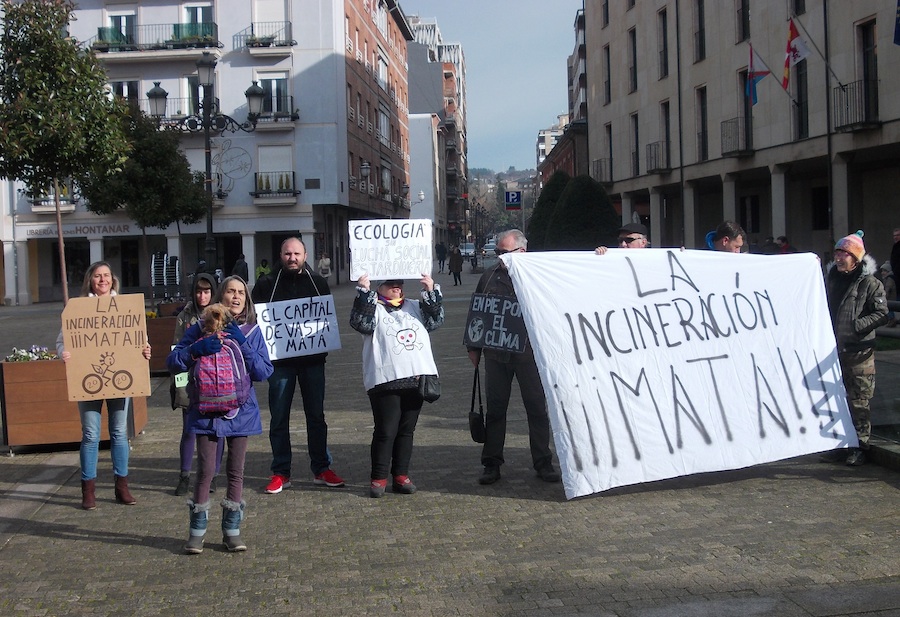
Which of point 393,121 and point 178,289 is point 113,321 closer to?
point 178,289

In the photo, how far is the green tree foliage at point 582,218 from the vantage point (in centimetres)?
2834

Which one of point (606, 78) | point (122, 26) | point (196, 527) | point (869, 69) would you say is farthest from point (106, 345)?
point (606, 78)

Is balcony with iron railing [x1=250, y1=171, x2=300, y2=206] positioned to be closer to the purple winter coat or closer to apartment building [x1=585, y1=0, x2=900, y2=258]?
apartment building [x1=585, y1=0, x2=900, y2=258]

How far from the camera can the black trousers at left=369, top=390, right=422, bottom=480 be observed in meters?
6.96

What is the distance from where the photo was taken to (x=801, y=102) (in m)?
27.0

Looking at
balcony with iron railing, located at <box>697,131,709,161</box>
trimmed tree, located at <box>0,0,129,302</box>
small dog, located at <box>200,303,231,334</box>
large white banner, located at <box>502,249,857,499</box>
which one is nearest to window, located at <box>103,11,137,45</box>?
balcony with iron railing, located at <box>697,131,709,161</box>

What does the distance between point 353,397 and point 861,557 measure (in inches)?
297

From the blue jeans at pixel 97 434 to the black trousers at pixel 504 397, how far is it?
2.71 meters

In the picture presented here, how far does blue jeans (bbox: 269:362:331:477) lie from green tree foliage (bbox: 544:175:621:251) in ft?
70.5

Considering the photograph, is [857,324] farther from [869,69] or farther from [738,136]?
[738,136]

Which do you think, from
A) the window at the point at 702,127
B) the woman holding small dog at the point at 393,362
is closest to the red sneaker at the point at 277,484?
the woman holding small dog at the point at 393,362

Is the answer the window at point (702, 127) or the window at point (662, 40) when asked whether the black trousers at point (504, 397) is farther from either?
the window at point (662, 40)

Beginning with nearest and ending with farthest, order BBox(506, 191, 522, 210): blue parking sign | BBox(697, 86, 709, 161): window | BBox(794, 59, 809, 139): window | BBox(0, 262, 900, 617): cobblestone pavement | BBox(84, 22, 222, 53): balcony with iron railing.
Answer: BBox(0, 262, 900, 617): cobblestone pavement, BBox(794, 59, 809, 139): window, BBox(697, 86, 709, 161): window, BBox(84, 22, 222, 53): balcony with iron railing, BBox(506, 191, 522, 210): blue parking sign

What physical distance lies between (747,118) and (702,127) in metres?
3.59
